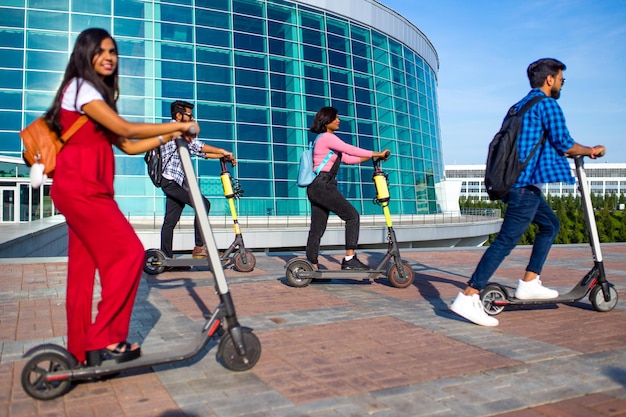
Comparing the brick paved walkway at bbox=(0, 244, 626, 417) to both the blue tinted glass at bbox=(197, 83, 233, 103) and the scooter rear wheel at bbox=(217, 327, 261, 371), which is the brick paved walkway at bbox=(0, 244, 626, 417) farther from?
the blue tinted glass at bbox=(197, 83, 233, 103)

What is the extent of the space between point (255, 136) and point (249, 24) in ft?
19.1

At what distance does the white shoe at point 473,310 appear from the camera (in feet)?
14.5

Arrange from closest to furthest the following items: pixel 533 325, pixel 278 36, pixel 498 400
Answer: pixel 498 400
pixel 533 325
pixel 278 36

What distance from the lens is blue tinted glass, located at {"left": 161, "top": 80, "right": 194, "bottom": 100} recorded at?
25.6 meters

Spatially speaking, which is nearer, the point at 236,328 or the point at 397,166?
the point at 236,328

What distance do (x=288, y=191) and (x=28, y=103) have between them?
11.7 metres

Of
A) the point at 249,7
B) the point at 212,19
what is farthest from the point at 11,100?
the point at 249,7

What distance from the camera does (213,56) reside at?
26.8 metres

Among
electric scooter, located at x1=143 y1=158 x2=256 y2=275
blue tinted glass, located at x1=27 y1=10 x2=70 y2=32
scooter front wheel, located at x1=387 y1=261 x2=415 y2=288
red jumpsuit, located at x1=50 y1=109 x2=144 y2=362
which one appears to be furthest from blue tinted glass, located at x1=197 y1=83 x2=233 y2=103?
red jumpsuit, located at x1=50 y1=109 x2=144 y2=362

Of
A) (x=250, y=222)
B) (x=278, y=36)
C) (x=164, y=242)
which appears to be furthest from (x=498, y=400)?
(x=278, y=36)

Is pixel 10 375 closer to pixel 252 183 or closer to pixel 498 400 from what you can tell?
pixel 498 400

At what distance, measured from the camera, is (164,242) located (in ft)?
24.4

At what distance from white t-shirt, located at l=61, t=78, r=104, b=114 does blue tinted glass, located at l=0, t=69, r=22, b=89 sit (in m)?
24.3

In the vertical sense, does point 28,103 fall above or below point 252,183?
above
